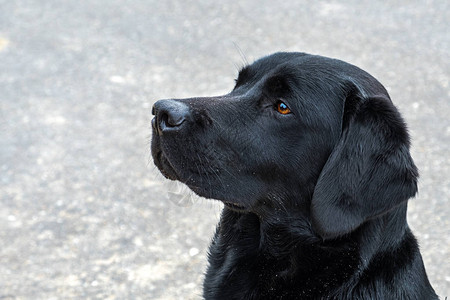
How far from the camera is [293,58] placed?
10.6 ft

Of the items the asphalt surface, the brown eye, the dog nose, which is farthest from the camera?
the asphalt surface

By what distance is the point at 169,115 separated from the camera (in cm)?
298

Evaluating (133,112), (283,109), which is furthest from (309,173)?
(133,112)

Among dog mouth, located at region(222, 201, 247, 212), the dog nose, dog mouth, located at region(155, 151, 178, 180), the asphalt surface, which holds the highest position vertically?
the dog nose

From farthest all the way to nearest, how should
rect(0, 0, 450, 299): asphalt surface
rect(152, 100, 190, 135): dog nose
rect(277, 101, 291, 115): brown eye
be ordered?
rect(0, 0, 450, 299): asphalt surface
rect(277, 101, 291, 115): brown eye
rect(152, 100, 190, 135): dog nose

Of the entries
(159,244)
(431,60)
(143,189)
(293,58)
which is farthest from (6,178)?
(431,60)

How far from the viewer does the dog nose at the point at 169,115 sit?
297cm

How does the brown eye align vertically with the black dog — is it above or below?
above

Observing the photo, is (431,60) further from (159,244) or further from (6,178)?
(6,178)

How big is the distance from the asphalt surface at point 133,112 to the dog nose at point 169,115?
183 cm

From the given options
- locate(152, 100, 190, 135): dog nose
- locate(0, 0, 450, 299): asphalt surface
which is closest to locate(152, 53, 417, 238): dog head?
locate(152, 100, 190, 135): dog nose

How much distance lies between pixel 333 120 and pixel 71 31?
546cm

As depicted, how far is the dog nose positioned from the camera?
2969 mm

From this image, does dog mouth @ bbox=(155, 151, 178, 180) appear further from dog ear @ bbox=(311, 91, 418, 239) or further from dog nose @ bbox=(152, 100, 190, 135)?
dog ear @ bbox=(311, 91, 418, 239)
